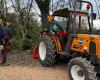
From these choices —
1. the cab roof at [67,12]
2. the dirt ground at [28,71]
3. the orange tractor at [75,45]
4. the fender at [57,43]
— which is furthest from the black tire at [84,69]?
the cab roof at [67,12]

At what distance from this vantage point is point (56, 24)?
1154 centimetres

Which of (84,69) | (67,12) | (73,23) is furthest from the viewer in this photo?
(67,12)

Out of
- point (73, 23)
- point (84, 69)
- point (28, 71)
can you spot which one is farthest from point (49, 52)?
point (84, 69)

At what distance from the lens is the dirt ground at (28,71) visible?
32.7 ft

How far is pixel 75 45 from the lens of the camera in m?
9.82

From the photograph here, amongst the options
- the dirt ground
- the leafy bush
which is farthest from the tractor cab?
the leafy bush

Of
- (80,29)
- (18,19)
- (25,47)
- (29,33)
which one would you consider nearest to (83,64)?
(80,29)

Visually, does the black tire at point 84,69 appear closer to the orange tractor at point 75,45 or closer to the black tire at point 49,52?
the orange tractor at point 75,45

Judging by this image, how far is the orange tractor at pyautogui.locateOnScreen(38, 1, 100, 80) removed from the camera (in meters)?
8.84

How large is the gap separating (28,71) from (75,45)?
6.90 feet

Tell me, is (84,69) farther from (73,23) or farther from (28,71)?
(28,71)

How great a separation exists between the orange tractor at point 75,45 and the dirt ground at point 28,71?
0.39 metres

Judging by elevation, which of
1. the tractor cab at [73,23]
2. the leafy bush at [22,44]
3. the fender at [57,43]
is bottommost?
the leafy bush at [22,44]

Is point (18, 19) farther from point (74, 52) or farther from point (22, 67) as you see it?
point (74, 52)
